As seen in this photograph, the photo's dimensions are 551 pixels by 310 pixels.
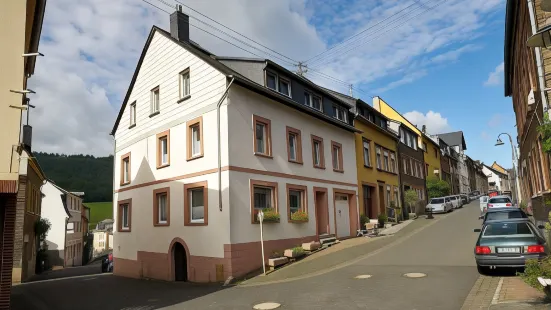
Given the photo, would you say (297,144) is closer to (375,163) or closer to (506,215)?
(506,215)

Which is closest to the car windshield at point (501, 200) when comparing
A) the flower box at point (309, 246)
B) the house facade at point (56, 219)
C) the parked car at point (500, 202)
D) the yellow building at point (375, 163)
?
the parked car at point (500, 202)

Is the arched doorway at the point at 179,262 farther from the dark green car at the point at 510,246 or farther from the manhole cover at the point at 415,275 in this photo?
the dark green car at the point at 510,246

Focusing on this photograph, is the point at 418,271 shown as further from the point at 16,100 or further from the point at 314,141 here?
the point at 16,100

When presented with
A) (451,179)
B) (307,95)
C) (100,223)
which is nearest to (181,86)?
(307,95)

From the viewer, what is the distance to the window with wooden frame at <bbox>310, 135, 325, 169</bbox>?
21.7 m

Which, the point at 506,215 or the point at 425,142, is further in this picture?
the point at 425,142

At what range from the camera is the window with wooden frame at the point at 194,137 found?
1770 centimetres

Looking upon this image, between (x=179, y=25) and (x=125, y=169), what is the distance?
9048 millimetres

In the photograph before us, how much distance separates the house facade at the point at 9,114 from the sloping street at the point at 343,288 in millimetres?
3641

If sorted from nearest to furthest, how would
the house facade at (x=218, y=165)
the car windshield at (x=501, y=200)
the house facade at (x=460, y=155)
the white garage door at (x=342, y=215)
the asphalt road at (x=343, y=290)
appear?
the asphalt road at (x=343, y=290), the house facade at (x=218, y=165), the white garage door at (x=342, y=215), the car windshield at (x=501, y=200), the house facade at (x=460, y=155)

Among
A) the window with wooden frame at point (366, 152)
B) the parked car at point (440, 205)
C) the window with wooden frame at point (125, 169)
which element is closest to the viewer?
the window with wooden frame at point (125, 169)

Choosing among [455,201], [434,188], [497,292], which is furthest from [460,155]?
[497,292]

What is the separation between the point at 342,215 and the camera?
2348 cm

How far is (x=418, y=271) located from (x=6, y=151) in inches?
459
